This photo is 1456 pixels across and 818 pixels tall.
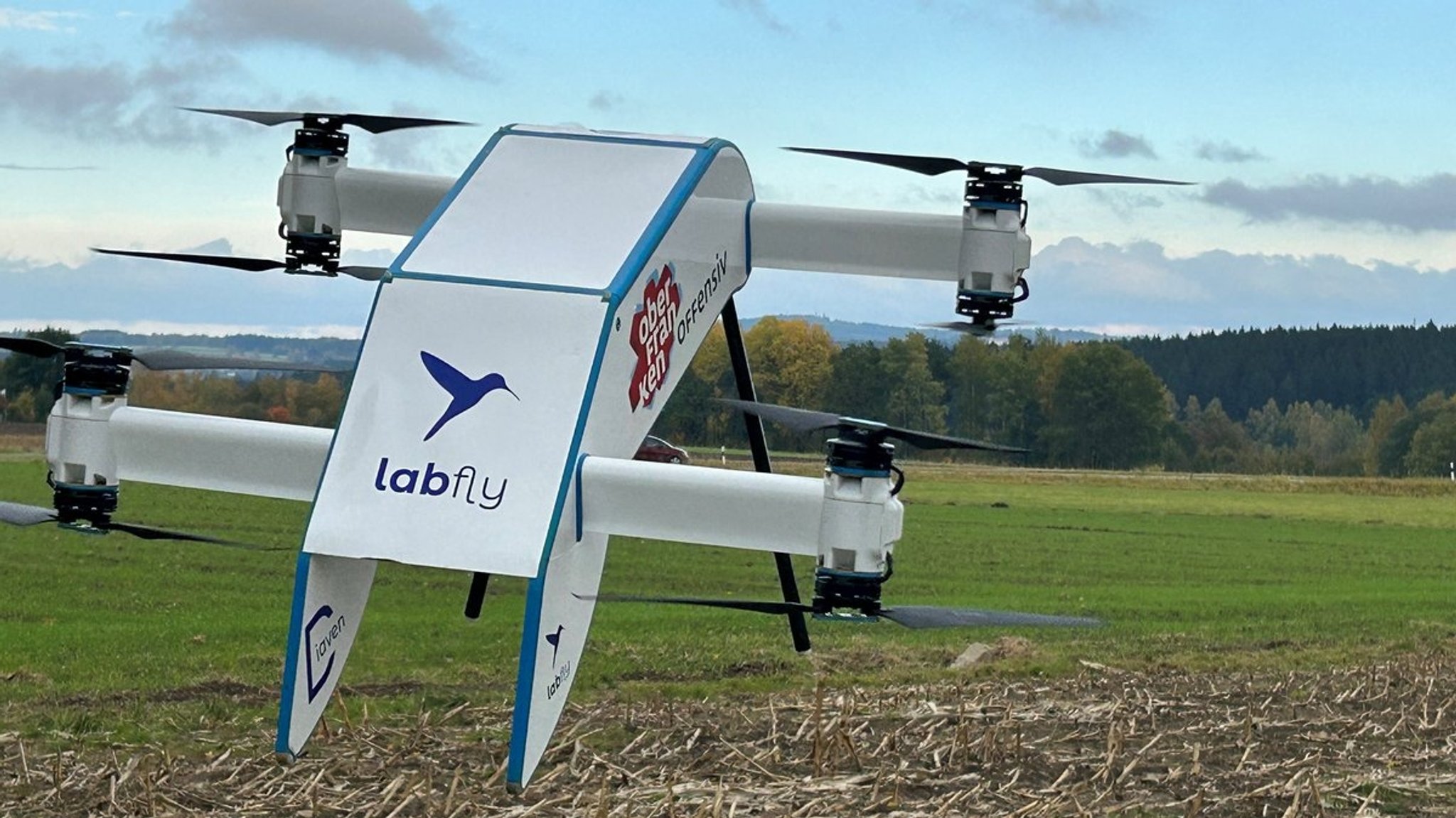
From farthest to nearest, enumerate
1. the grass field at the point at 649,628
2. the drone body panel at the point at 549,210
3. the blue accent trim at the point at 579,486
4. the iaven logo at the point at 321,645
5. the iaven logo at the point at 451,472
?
the grass field at the point at 649,628, the drone body panel at the point at 549,210, the iaven logo at the point at 321,645, the blue accent trim at the point at 579,486, the iaven logo at the point at 451,472

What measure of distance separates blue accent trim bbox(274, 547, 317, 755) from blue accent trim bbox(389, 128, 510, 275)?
135 centimetres

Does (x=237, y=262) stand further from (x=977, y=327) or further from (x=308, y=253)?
(x=977, y=327)

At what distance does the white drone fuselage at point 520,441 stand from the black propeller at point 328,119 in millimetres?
1113

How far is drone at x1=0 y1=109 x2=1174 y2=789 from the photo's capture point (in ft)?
22.3

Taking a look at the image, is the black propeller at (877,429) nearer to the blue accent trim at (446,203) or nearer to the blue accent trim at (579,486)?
the blue accent trim at (579,486)

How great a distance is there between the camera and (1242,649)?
16188 millimetres

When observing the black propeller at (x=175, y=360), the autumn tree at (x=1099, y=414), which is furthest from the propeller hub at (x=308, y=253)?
the autumn tree at (x=1099, y=414)

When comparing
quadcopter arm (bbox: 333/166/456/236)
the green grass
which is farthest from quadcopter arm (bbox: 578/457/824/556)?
the green grass

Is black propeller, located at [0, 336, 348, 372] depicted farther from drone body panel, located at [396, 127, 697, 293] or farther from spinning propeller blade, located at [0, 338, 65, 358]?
drone body panel, located at [396, 127, 697, 293]

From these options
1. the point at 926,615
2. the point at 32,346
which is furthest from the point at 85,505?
the point at 926,615

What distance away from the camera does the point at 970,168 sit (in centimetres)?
852

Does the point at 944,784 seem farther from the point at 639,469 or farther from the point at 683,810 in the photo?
the point at 639,469

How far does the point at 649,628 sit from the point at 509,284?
9.47 meters

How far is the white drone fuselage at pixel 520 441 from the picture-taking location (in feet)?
22.4
